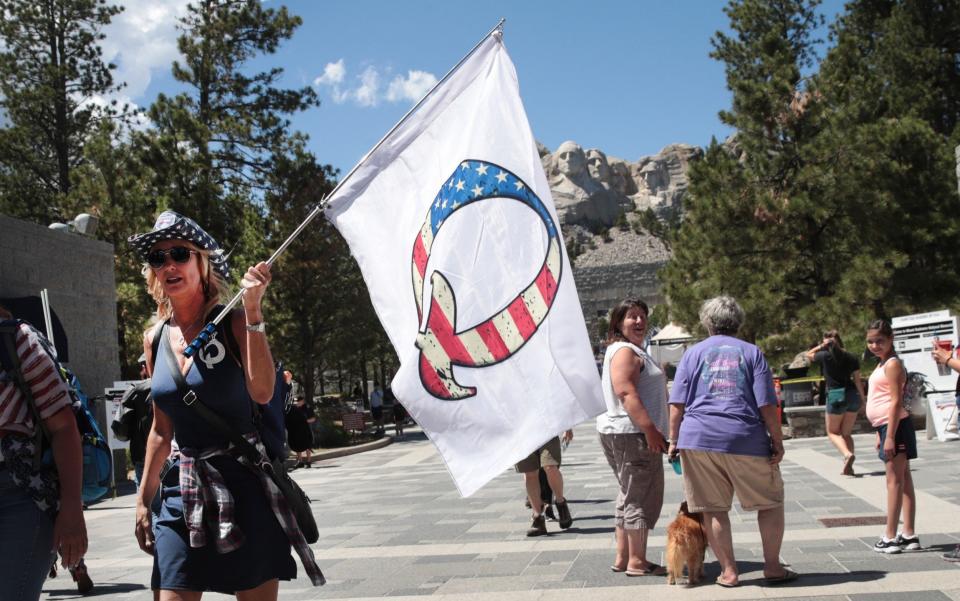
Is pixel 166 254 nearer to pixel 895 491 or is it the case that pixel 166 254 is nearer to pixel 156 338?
pixel 156 338

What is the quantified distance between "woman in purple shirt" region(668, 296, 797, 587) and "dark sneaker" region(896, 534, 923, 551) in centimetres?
111

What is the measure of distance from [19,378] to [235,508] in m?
0.79

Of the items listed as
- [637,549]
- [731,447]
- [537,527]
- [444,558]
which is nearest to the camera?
[731,447]

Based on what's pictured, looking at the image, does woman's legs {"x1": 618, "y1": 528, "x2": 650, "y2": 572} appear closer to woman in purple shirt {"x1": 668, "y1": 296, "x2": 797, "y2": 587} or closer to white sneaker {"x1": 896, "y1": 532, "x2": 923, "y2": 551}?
woman in purple shirt {"x1": 668, "y1": 296, "x2": 797, "y2": 587}

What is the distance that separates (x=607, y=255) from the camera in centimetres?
17562

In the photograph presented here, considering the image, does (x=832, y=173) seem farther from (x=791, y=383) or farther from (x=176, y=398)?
(x=176, y=398)

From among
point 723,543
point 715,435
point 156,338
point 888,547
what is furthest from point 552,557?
point 156,338

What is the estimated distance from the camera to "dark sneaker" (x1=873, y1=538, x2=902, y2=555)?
6340 millimetres

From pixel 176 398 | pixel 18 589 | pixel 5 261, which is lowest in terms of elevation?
pixel 18 589

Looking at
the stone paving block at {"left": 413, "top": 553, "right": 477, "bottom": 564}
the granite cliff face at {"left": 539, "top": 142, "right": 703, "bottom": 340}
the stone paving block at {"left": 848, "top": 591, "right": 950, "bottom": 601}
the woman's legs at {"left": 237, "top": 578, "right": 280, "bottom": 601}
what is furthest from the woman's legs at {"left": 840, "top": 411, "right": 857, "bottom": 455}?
the granite cliff face at {"left": 539, "top": 142, "right": 703, "bottom": 340}

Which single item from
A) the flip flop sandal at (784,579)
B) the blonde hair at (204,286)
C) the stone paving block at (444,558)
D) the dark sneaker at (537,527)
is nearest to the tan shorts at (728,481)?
the flip flop sandal at (784,579)

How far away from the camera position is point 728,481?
5672 mm

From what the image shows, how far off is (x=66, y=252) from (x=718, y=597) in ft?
44.1

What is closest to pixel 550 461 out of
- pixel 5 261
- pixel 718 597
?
pixel 718 597
